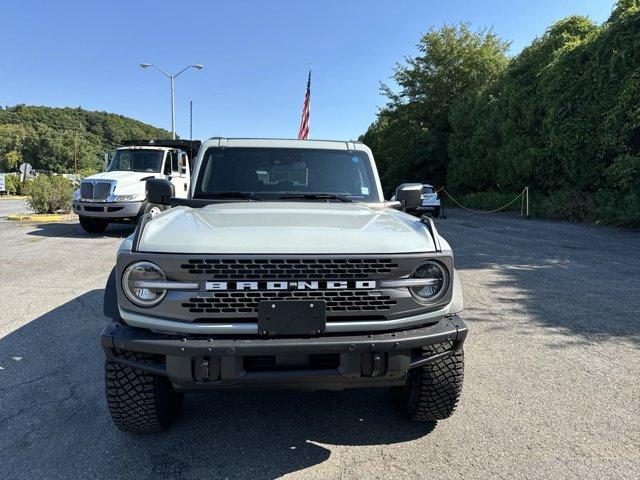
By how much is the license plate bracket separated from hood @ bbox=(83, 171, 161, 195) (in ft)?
35.1

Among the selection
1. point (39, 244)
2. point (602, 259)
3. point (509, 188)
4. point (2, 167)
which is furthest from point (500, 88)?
point (2, 167)

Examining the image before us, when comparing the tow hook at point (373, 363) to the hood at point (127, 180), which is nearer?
the tow hook at point (373, 363)

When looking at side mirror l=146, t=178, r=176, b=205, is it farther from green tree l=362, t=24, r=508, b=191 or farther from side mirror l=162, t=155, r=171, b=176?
green tree l=362, t=24, r=508, b=191

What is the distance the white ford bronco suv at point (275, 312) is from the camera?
243cm

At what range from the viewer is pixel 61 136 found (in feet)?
307

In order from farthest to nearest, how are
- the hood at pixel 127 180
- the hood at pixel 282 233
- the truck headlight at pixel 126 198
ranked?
the hood at pixel 127 180 → the truck headlight at pixel 126 198 → the hood at pixel 282 233

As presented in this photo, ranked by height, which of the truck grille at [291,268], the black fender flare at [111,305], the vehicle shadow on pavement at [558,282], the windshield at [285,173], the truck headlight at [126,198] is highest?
the windshield at [285,173]

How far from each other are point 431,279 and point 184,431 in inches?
69.2

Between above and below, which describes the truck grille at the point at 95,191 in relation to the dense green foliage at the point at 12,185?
above

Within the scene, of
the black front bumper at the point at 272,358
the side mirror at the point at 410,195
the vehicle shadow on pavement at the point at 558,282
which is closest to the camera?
the black front bumper at the point at 272,358

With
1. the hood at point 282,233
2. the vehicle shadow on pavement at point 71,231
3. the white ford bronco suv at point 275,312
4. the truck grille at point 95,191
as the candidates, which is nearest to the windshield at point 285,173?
the hood at point 282,233

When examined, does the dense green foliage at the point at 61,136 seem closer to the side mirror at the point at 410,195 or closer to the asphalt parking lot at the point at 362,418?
the asphalt parking lot at the point at 362,418

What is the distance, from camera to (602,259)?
30.9ft

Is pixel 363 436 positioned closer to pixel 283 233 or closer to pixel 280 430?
pixel 280 430
